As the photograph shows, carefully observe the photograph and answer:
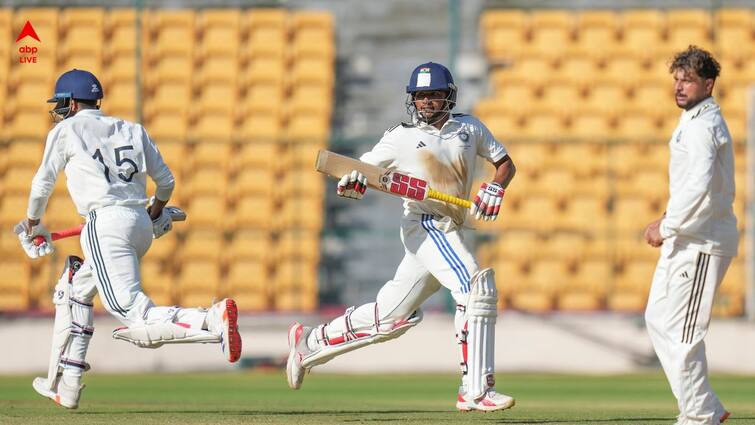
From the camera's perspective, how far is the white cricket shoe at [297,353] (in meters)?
7.92

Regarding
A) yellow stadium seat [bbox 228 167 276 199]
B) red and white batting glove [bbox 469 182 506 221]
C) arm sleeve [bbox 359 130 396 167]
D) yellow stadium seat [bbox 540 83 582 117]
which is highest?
yellow stadium seat [bbox 540 83 582 117]

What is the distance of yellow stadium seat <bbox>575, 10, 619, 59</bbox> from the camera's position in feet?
51.0

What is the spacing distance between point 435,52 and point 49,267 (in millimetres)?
5486

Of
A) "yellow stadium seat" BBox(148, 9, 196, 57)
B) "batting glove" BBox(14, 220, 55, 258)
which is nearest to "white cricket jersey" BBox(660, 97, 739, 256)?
"batting glove" BBox(14, 220, 55, 258)

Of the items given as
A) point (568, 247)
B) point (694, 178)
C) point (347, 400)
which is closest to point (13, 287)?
point (347, 400)

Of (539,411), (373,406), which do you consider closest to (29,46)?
(373,406)

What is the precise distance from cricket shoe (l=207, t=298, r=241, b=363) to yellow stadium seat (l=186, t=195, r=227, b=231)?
7.51 metres

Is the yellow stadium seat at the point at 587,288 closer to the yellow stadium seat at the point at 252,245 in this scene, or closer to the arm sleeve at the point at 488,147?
the yellow stadium seat at the point at 252,245

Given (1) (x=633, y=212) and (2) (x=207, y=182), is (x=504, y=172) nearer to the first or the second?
(1) (x=633, y=212)

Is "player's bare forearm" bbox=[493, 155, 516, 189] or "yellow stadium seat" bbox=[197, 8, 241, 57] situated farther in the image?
"yellow stadium seat" bbox=[197, 8, 241, 57]

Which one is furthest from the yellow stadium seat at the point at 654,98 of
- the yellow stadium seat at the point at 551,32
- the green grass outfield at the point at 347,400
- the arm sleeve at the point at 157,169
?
the arm sleeve at the point at 157,169

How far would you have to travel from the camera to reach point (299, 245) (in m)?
14.2

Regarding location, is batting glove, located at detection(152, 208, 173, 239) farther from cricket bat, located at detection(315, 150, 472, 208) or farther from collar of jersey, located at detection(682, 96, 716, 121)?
collar of jersey, located at detection(682, 96, 716, 121)

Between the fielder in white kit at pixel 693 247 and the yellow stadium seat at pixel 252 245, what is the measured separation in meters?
8.53
